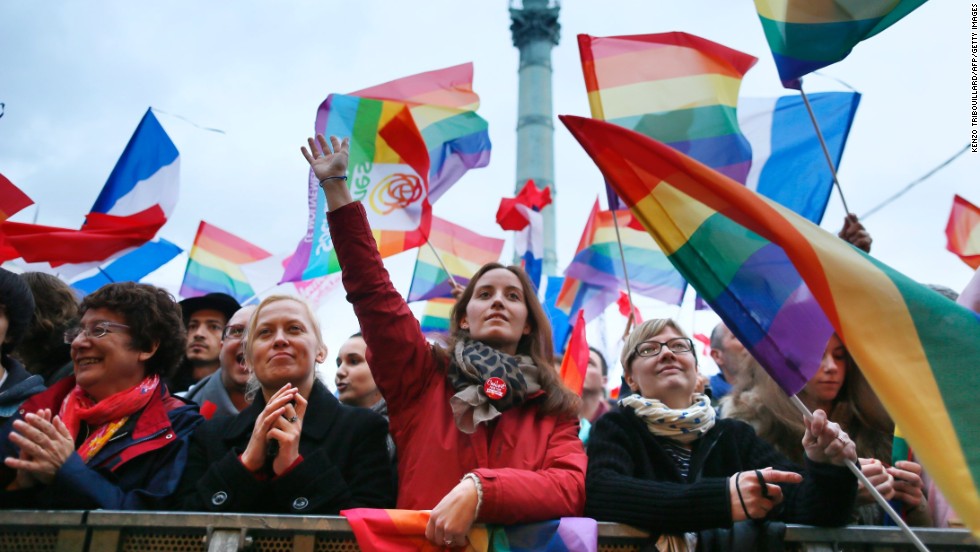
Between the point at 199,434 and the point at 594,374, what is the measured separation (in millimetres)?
3606

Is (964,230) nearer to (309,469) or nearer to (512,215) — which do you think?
(512,215)

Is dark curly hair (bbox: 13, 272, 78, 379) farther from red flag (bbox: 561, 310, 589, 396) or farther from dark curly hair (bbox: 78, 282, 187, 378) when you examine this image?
red flag (bbox: 561, 310, 589, 396)

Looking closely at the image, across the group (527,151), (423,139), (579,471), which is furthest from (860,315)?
(527,151)

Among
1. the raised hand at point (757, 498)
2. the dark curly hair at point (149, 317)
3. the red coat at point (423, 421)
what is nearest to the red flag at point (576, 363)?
the red coat at point (423, 421)

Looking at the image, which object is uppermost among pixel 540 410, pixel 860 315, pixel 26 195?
pixel 26 195

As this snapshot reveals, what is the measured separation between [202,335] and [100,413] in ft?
6.15

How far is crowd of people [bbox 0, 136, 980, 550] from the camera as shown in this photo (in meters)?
2.82

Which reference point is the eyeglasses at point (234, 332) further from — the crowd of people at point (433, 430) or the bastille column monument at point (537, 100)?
the bastille column monument at point (537, 100)

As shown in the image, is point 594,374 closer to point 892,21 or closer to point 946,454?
point 892,21

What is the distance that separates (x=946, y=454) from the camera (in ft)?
7.97

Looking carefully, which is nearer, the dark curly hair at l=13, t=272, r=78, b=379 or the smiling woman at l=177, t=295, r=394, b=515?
the smiling woman at l=177, t=295, r=394, b=515

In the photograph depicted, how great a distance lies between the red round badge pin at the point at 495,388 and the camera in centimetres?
313

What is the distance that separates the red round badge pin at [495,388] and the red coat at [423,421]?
0.13 meters


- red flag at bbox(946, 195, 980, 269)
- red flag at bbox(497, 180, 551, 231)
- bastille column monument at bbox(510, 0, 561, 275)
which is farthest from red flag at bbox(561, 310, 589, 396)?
bastille column monument at bbox(510, 0, 561, 275)
